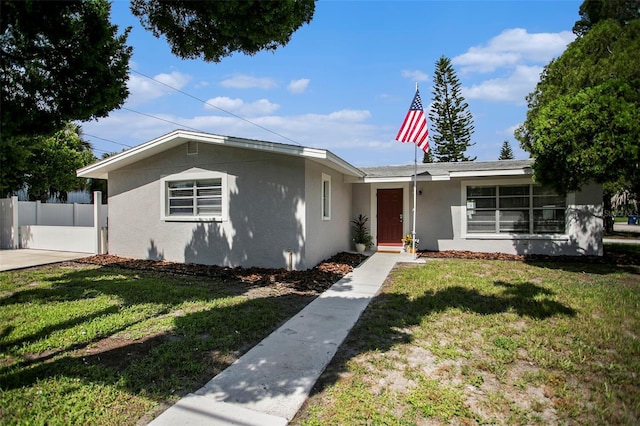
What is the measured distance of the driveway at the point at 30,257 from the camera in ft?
31.3

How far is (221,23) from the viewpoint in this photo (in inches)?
163

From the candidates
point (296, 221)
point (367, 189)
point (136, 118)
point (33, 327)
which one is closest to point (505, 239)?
point (367, 189)

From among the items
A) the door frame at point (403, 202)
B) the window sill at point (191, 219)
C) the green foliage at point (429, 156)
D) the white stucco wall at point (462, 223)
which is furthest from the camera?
the green foliage at point (429, 156)

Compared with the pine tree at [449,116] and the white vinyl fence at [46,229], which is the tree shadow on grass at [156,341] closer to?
the white vinyl fence at [46,229]

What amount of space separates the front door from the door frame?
5.0 inches

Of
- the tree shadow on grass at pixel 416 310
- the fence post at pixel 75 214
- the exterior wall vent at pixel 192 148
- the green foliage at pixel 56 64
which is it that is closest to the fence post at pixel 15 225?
the fence post at pixel 75 214

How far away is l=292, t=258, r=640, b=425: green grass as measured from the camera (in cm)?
281

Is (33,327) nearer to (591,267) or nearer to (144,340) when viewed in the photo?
(144,340)

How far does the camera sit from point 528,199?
10602 millimetres

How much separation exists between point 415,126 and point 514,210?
435cm

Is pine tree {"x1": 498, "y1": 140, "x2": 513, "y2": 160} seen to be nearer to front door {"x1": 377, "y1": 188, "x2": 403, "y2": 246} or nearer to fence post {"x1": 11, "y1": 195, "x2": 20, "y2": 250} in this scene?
front door {"x1": 377, "y1": 188, "x2": 403, "y2": 246}

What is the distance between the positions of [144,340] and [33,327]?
1.81 m

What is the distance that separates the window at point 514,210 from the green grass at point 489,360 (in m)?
4.34

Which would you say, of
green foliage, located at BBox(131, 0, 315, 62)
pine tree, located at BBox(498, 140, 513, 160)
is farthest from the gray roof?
pine tree, located at BBox(498, 140, 513, 160)
